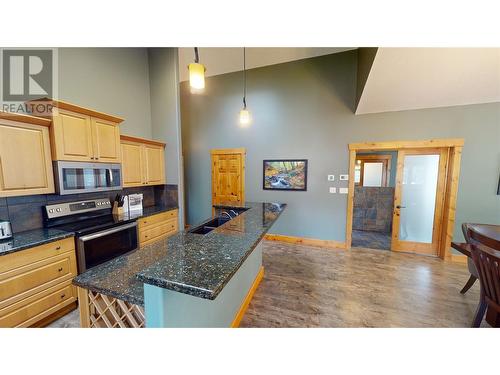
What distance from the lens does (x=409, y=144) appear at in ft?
10.6

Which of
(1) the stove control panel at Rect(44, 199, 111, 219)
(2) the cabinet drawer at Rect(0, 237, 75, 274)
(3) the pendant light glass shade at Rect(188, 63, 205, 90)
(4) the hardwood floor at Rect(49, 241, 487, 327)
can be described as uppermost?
(3) the pendant light glass shade at Rect(188, 63, 205, 90)

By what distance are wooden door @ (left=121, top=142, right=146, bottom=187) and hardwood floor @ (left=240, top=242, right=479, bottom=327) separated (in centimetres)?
253

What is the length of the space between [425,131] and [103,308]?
4.67 meters

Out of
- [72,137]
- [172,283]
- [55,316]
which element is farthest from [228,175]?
[172,283]

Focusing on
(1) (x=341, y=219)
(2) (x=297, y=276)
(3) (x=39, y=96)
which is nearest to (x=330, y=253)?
(1) (x=341, y=219)

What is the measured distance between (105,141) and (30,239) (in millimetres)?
1349

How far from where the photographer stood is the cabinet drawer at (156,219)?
278 centimetres

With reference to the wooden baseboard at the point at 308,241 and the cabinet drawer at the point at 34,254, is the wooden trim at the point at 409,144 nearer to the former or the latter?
the wooden baseboard at the point at 308,241

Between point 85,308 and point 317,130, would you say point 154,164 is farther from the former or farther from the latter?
point 317,130

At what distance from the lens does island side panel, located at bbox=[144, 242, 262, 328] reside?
2.73 ft

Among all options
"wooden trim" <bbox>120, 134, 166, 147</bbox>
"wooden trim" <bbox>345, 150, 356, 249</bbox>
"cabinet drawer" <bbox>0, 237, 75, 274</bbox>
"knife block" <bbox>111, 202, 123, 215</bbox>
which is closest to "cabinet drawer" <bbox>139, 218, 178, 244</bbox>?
"knife block" <bbox>111, 202, 123, 215</bbox>

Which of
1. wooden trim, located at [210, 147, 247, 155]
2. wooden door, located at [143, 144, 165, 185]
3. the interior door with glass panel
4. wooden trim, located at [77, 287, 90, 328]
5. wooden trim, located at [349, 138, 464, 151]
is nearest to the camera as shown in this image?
wooden trim, located at [77, 287, 90, 328]

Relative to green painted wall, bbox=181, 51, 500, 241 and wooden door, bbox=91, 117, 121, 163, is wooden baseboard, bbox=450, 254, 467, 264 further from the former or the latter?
wooden door, bbox=91, 117, 121, 163
